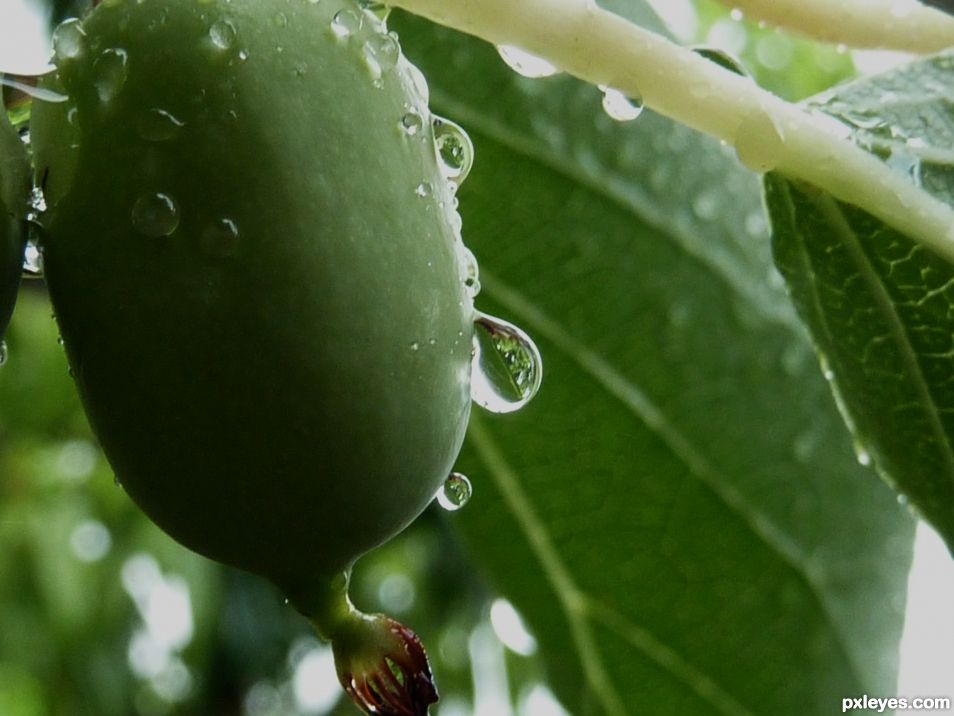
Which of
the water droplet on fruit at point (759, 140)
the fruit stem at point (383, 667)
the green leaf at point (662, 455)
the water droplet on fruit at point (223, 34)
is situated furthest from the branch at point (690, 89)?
the green leaf at point (662, 455)

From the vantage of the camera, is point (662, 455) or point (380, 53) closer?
point (380, 53)

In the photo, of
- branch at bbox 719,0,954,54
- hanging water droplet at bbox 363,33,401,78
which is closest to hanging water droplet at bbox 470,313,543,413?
hanging water droplet at bbox 363,33,401,78

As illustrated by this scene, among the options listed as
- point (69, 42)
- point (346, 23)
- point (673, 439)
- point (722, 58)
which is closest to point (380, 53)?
point (346, 23)

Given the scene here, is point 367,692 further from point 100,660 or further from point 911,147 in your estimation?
point 100,660

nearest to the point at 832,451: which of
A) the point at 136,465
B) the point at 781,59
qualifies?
the point at 136,465

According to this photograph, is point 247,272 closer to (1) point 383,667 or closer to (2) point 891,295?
(1) point 383,667

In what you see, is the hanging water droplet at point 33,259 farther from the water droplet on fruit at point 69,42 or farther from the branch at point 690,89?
the branch at point 690,89
